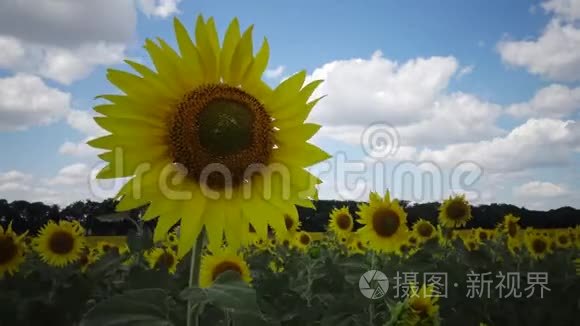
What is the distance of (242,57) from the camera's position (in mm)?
2117

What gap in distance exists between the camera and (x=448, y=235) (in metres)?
10.3

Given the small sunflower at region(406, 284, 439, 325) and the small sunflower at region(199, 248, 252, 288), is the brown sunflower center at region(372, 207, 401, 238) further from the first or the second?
the small sunflower at region(406, 284, 439, 325)

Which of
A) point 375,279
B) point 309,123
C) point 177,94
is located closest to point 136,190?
point 177,94

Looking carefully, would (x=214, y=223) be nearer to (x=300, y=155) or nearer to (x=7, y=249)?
(x=300, y=155)

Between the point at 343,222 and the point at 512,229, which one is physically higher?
the point at 343,222

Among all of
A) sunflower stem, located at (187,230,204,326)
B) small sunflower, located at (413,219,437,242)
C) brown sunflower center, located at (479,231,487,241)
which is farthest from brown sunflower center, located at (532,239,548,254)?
sunflower stem, located at (187,230,204,326)

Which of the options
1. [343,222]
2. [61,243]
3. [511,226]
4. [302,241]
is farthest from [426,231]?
[61,243]

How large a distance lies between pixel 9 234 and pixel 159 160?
Answer: 19.1 ft

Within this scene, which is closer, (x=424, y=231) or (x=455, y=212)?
(x=455, y=212)

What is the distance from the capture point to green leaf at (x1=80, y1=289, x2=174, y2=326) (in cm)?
158

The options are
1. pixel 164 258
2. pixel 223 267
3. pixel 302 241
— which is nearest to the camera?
pixel 223 267

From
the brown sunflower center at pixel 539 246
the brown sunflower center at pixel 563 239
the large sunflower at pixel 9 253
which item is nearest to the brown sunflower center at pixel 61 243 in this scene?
the large sunflower at pixel 9 253

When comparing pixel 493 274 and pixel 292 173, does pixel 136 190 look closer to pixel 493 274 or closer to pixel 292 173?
pixel 292 173

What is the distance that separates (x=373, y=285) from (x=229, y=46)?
2.59 m
